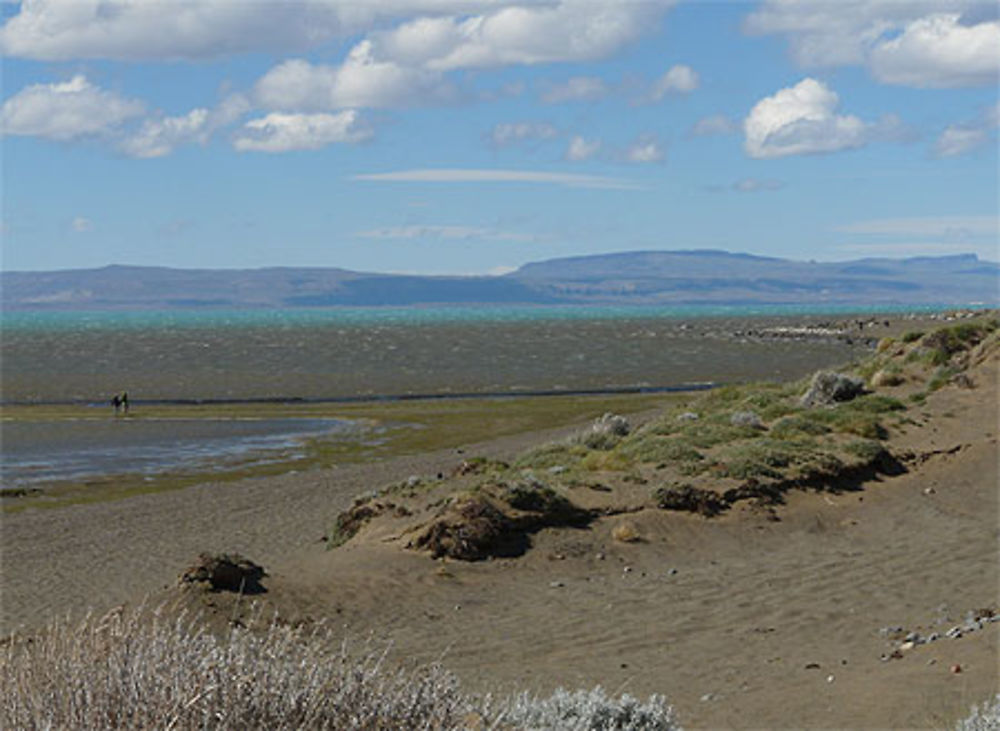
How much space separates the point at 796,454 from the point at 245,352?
83647mm

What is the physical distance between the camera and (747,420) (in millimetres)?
24375

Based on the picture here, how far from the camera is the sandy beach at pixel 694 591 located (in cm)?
1088

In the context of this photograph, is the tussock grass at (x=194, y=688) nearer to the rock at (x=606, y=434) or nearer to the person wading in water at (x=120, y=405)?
the rock at (x=606, y=434)

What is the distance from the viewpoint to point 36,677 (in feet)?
16.6

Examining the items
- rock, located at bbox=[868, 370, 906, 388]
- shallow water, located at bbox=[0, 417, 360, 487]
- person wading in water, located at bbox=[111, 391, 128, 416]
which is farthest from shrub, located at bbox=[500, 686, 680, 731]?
person wading in water, located at bbox=[111, 391, 128, 416]

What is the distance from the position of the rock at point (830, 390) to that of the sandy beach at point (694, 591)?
313 centimetres

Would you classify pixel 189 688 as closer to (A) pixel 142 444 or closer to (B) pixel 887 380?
(B) pixel 887 380

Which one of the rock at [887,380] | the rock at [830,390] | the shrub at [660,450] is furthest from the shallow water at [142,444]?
the rock at [887,380]

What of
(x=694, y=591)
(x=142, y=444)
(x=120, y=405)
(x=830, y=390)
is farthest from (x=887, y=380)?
(x=120, y=405)

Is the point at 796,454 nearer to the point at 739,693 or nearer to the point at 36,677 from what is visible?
the point at 739,693

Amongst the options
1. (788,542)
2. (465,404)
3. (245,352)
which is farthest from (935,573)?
(245,352)

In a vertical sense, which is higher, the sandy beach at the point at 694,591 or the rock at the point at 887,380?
the rock at the point at 887,380

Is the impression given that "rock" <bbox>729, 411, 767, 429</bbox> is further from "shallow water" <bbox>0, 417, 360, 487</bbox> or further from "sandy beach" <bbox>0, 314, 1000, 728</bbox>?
"shallow water" <bbox>0, 417, 360, 487</bbox>

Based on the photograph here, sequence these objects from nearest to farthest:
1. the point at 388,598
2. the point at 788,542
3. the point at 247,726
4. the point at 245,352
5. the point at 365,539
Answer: the point at 247,726
the point at 388,598
the point at 788,542
the point at 365,539
the point at 245,352
